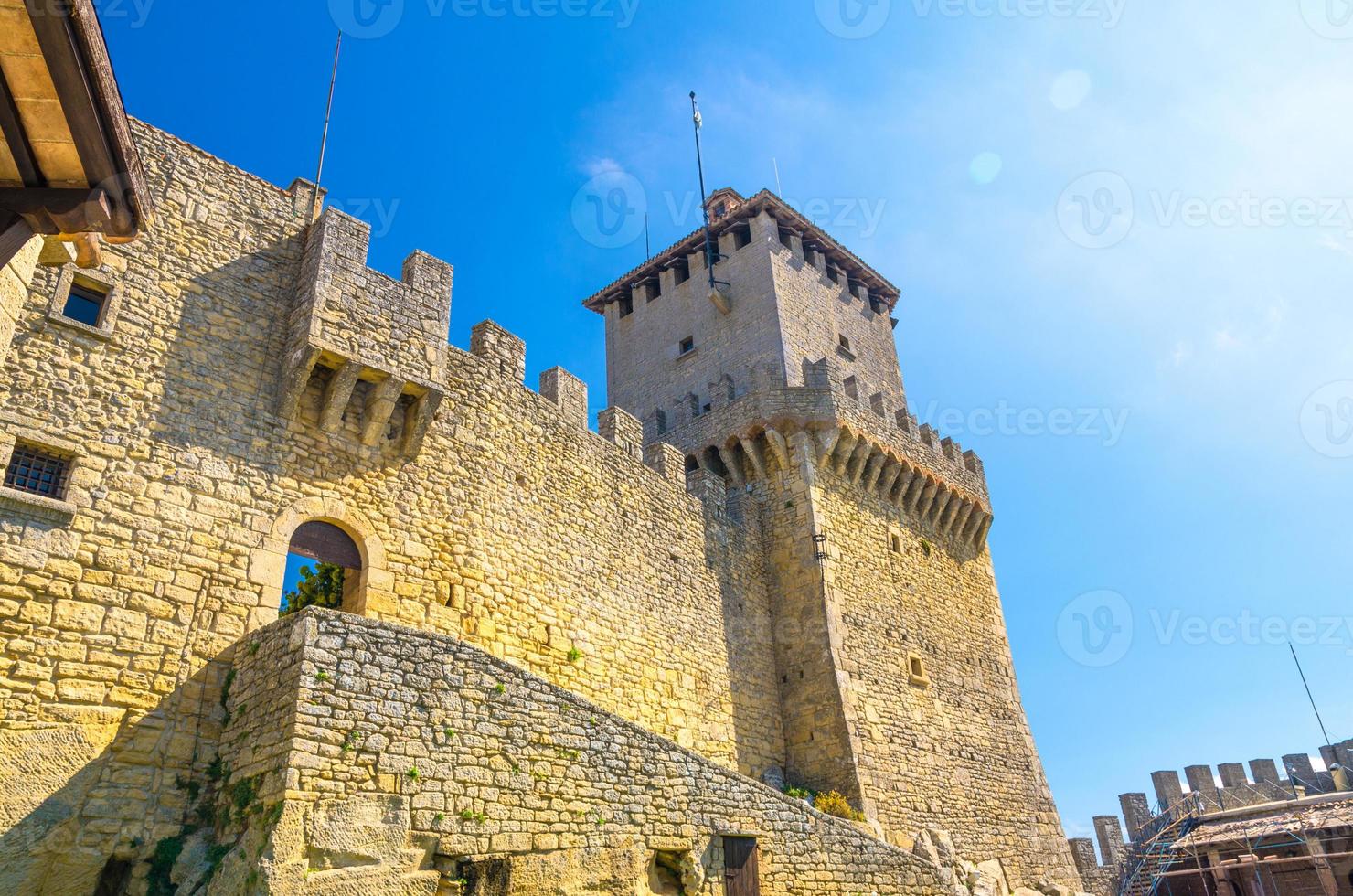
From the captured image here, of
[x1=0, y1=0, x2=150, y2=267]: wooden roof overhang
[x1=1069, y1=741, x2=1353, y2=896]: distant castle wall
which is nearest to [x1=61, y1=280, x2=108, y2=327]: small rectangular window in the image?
[x1=0, y1=0, x2=150, y2=267]: wooden roof overhang

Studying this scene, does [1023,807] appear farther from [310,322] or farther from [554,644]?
[310,322]

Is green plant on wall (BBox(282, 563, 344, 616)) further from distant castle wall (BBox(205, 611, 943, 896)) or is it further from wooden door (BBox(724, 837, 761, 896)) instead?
wooden door (BBox(724, 837, 761, 896))

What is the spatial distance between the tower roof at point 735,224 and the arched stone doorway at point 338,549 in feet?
46.8

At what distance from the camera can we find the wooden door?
9.48 m

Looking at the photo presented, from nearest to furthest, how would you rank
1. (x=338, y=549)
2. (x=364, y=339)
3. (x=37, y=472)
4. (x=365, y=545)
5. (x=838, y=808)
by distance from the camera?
(x=37, y=472), (x=338, y=549), (x=365, y=545), (x=364, y=339), (x=838, y=808)

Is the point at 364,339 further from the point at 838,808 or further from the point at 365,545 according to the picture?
the point at 838,808

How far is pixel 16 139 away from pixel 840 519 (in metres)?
15.0

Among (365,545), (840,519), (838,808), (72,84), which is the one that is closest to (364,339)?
(365,545)

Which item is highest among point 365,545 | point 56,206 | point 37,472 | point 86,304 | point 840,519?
point 840,519

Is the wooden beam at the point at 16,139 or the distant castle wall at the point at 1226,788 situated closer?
the wooden beam at the point at 16,139

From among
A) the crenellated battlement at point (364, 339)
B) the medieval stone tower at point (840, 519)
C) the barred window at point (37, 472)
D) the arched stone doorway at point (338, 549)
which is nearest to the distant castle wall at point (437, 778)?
the arched stone doorway at point (338, 549)

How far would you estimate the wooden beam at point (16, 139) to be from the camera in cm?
343

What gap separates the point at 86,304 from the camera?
880 cm

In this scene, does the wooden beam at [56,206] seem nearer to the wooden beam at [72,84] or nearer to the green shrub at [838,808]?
the wooden beam at [72,84]
